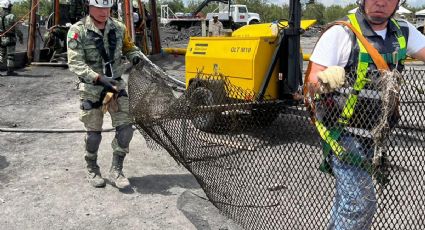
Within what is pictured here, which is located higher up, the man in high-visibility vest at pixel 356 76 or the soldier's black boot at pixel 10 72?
the man in high-visibility vest at pixel 356 76

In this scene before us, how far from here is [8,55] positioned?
1195cm

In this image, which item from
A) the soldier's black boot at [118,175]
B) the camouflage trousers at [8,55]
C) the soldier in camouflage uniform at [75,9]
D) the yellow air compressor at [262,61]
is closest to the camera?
the soldier's black boot at [118,175]

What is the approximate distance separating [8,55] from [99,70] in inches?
345

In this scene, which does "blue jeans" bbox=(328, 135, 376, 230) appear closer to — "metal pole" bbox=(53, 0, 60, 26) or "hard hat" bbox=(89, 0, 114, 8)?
"hard hat" bbox=(89, 0, 114, 8)

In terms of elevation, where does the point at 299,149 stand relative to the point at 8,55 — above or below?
below

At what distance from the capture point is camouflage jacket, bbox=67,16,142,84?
406 centimetres

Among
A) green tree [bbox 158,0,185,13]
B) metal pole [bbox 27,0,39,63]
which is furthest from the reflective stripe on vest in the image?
green tree [bbox 158,0,185,13]

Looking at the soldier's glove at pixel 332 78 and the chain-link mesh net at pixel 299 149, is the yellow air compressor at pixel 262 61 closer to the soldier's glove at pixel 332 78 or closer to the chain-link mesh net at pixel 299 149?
the chain-link mesh net at pixel 299 149

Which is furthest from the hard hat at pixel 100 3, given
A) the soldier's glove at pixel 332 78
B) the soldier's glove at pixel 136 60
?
the soldier's glove at pixel 332 78

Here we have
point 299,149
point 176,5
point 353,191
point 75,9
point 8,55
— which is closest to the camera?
point 353,191

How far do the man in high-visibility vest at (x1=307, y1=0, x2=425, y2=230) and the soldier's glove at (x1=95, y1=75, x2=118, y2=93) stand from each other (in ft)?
7.18

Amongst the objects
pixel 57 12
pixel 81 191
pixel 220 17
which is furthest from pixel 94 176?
pixel 220 17

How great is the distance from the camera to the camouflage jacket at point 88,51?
4.06 meters

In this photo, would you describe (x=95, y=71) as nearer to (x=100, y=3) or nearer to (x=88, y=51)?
(x=88, y=51)
